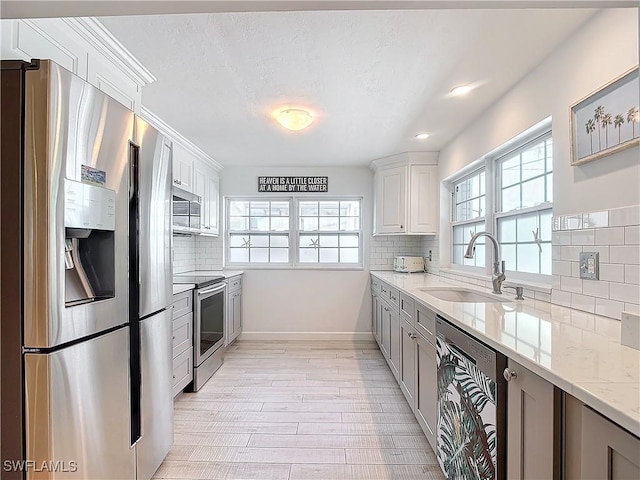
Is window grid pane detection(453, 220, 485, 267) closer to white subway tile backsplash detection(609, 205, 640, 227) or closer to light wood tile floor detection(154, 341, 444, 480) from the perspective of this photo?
light wood tile floor detection(154, 341, 444, 480)

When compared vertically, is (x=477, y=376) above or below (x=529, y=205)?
below

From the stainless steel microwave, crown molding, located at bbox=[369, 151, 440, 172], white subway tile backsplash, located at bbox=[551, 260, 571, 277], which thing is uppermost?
crown molding, located at bbox=[369, 151, 440, 172]

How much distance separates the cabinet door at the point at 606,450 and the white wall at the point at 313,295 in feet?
13.5

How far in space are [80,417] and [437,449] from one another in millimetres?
1666

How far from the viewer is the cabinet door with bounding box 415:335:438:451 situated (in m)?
2.07

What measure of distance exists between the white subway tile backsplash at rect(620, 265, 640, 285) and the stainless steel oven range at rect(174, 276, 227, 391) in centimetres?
290

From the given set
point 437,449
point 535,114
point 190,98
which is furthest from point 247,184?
point 437,449

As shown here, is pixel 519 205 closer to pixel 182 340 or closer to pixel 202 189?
pixel 182 340

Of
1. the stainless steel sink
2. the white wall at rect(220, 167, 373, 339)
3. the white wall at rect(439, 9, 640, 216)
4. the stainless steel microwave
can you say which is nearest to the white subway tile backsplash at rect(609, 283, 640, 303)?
the white wall at rect(439, 9, 640, 216)

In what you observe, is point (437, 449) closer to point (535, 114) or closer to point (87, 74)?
point (535, 114)

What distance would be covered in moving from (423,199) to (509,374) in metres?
3.25

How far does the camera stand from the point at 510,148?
273 centimetres

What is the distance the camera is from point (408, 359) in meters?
2.71

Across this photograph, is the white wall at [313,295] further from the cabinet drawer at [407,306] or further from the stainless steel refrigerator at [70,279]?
the stainless steel refrigerator at [70,279]
